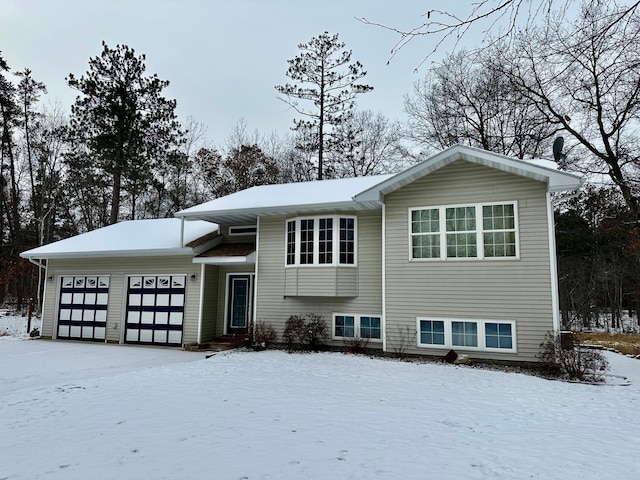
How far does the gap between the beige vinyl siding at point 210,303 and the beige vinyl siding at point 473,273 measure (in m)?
5.68

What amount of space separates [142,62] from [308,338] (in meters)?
18.3

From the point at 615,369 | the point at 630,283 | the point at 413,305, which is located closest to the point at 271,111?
the point at 413,305

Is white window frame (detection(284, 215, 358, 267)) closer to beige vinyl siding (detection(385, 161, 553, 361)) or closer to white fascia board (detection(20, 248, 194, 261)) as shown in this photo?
beige vinyl siding (detection(385, 161, 553, 361))

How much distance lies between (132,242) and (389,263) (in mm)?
8620

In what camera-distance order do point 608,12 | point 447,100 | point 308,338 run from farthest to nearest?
point 447,100 → point 308,338 → point 608,12

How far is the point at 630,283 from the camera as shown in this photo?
901 inches

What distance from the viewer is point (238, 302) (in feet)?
42.5

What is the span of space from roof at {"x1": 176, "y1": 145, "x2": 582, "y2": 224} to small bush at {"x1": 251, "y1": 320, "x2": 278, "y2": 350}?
3.19 metres

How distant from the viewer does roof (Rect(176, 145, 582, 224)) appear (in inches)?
347

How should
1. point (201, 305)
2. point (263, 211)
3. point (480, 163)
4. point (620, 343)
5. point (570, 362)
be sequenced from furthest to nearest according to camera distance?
point (620, 343) < point (201, 305) < point (263, 211) < point (480, 163) < point (570, 362)

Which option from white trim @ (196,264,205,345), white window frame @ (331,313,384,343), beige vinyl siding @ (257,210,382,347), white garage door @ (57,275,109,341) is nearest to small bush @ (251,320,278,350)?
beige vinyl siding @ (257,210,382,347)

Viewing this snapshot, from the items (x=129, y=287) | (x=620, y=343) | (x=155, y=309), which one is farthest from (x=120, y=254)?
(x=620, y=343)

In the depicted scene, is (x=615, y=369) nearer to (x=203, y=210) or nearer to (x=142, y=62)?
(x=203, y=210)

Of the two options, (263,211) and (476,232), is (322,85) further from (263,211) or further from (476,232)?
(476,232)
